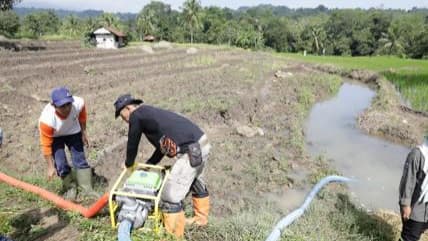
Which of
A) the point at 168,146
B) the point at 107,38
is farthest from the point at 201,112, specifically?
the point at 107,38

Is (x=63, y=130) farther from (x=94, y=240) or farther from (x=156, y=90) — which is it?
(x=156, y=90)

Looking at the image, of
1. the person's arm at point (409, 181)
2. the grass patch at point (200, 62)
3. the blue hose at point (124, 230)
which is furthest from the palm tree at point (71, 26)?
the person's arm at point (409, 181)

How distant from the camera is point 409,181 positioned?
11.4 ft

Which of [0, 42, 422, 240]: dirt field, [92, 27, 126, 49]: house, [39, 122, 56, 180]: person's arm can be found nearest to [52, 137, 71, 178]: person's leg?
[39, 122, 56, 180]: person's arm

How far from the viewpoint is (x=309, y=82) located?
19609mm

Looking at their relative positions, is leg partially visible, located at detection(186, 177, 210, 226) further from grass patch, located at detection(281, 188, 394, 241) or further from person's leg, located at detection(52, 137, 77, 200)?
person's leg, located at detection(52, 137, 77, 200)

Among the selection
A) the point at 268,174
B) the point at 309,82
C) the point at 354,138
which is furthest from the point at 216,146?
the point at 309,82

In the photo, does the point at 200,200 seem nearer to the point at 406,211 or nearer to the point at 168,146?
the point at 168,146

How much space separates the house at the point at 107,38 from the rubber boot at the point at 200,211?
108 ft

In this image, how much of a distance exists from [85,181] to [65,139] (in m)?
0.55

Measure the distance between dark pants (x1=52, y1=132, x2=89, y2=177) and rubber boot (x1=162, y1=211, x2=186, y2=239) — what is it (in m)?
1.66

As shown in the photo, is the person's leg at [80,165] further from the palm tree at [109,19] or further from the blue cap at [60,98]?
the palm tree at [109,19]

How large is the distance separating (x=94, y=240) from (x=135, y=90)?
33.7 ft

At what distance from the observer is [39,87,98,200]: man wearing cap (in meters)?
4.23
